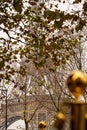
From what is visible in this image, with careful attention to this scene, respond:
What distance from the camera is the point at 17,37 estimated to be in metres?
10.8

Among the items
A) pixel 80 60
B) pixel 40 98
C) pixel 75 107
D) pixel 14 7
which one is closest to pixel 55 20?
pixel 14 7

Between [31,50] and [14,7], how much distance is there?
1.32m

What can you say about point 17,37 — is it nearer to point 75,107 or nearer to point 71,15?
point 71,15

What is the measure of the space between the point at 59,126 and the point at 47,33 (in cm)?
939

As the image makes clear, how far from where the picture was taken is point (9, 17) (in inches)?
405

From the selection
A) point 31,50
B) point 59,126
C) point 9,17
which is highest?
point 9,17

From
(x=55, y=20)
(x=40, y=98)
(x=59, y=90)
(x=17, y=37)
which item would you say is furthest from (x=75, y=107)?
(x=40, y=98)

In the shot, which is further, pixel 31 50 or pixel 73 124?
pixel 31 50

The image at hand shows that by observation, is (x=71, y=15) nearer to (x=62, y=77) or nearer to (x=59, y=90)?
(x=62, y=77)

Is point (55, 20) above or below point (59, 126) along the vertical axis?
above

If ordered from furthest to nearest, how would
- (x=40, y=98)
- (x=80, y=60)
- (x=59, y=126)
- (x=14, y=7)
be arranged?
(x=40, y=98), (x=80, y=60), (x=14, y=7), (x=59, y=126)

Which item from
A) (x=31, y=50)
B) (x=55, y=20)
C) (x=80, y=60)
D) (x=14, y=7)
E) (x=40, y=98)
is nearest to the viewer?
(x=55, y=20)

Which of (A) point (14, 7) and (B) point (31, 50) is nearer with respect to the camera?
(A) point (14, 7)

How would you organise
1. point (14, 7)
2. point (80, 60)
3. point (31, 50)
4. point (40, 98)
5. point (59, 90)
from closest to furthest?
point (14, 7) → point (31, 50) → point (80, 60) → point (59, 90) → point (40, 98)
